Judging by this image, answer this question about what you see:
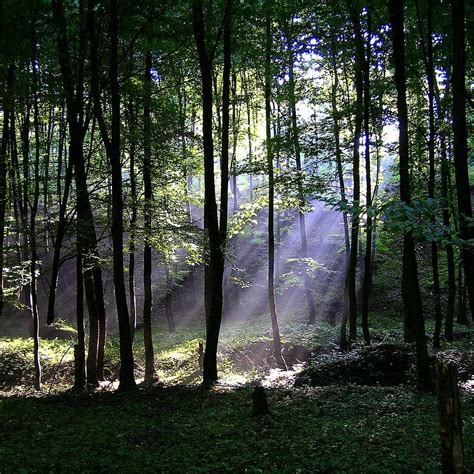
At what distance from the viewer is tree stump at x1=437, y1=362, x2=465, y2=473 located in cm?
374

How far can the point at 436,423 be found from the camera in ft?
21.4

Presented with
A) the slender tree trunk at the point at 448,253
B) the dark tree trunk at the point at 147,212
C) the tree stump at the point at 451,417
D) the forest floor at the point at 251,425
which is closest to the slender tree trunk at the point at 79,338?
the forest floor at the point at 251,425

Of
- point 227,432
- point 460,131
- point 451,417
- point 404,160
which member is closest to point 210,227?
point 404,160

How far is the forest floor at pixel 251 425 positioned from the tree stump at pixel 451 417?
1152 millimetres

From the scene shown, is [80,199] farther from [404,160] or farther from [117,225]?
[404,160]

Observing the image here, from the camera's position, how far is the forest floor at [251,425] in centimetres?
544

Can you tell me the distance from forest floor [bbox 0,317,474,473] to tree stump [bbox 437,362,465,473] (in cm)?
115

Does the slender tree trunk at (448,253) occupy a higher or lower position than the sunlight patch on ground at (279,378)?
higher

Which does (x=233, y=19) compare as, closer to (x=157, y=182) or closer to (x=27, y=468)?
(x=157, y=182)

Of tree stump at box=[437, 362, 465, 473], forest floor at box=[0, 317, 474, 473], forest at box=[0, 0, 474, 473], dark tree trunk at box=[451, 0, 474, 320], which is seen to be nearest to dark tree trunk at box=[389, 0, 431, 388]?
forest at box=[0, 0, 474, 473]

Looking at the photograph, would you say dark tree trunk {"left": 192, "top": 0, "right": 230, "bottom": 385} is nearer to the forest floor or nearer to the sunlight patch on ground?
the forest floor

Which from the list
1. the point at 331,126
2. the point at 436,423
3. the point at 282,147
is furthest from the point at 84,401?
the point at 331,126

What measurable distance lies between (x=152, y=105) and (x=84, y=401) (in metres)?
8.06

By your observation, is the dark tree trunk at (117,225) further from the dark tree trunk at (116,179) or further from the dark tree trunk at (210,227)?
the dark tree trunk at (210,227)
